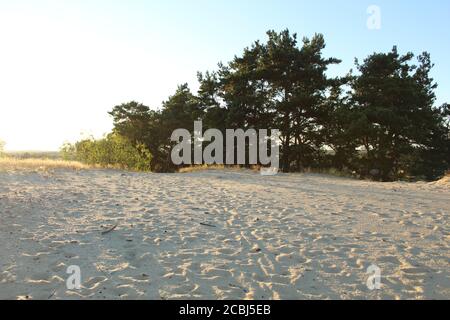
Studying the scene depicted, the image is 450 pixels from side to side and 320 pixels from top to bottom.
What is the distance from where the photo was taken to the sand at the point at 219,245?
4.52 meters

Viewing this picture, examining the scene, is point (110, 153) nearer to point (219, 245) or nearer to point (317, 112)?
point (317, 112)

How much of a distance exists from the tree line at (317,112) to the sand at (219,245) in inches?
459

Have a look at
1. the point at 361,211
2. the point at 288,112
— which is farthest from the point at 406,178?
the point at 361,211

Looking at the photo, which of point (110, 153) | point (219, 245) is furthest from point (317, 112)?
point (219, 245)

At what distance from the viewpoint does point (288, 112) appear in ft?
77.9

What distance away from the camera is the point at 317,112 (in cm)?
2345

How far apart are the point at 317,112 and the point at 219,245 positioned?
743 inches

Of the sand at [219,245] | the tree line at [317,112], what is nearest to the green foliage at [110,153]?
the tree line at [317,112]

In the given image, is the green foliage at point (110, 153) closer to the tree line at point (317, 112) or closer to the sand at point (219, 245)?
the tree line at point (317, 112)

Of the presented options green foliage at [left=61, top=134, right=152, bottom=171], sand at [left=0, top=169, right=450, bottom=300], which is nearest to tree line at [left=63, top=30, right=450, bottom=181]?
green foliage at [left=61, top=134, right=152, bottom=171]

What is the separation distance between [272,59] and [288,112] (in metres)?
3.68

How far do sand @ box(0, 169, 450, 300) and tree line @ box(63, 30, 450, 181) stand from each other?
1165 centimetres

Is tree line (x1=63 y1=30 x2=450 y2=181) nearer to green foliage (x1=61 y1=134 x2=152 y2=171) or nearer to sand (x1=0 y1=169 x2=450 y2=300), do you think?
green foliage (x1=61 y1=134 x2=152 y2=171)

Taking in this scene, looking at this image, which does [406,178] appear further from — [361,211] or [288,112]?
[361,211]
